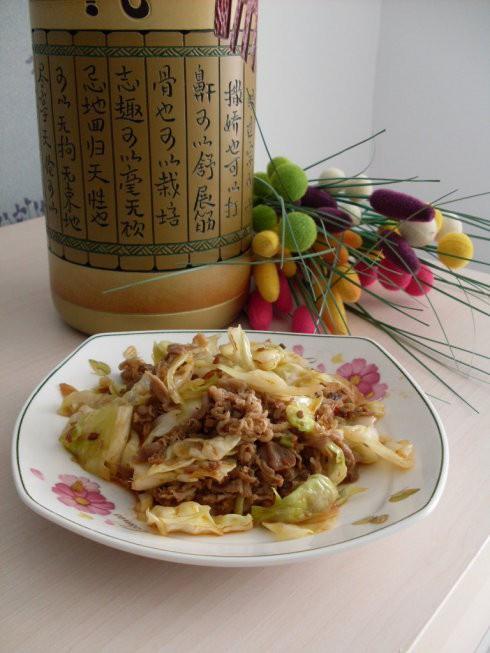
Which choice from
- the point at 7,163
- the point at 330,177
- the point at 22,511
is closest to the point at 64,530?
the point at 22,511

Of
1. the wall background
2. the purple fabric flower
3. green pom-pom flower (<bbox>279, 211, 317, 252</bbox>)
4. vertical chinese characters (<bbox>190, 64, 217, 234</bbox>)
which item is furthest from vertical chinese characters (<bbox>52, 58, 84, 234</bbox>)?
the wall background

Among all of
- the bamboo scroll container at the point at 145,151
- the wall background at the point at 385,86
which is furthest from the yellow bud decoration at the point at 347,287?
the wall background at the point at 385,86

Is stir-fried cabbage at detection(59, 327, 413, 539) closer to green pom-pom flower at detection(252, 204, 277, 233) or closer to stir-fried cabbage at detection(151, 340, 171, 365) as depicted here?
stir-fried cabbage at detection(151, 340, 171, 365)

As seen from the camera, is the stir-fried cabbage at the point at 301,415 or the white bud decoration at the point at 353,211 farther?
the white bud decoration at the point at 353,211

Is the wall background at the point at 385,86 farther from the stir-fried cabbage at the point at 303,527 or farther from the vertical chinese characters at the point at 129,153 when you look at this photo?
the stir-fried cabbage at the point at 303,527

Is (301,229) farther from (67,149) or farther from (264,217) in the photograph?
(67,149)

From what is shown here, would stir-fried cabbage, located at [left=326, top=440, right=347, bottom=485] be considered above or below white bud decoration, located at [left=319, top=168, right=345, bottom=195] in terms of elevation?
below

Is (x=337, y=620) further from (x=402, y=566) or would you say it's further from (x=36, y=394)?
(x=36, y=394)
